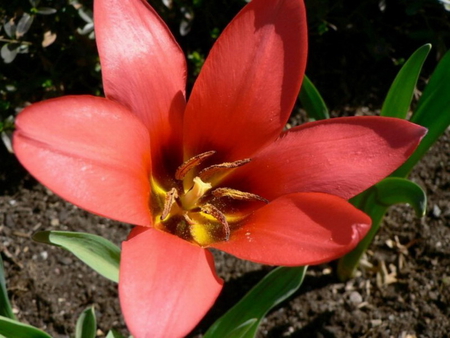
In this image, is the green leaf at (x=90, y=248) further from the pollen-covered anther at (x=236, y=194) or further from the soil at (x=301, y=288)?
the soil at (x=301, y=288)

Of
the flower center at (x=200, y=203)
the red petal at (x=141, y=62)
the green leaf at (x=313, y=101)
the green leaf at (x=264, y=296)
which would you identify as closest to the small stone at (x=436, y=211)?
the green leaf at (x=313, y=101)

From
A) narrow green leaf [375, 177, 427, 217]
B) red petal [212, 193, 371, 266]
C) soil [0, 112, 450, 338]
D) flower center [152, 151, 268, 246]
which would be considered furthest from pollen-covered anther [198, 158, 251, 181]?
soil [0, 112, 450, 338]

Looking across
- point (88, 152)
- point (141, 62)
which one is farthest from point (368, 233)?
point (88, 152)

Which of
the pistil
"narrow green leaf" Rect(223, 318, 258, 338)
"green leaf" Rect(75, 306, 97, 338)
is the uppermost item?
the pistil

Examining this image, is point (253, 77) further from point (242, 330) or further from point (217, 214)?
point (242, 330)

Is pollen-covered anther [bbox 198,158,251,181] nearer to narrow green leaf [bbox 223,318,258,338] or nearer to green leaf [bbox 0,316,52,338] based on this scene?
narrow green leaf [bbox 223,318,258,338]

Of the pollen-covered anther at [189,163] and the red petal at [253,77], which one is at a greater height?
the red petal at [253,77]

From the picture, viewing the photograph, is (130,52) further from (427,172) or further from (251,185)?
(427,172)
